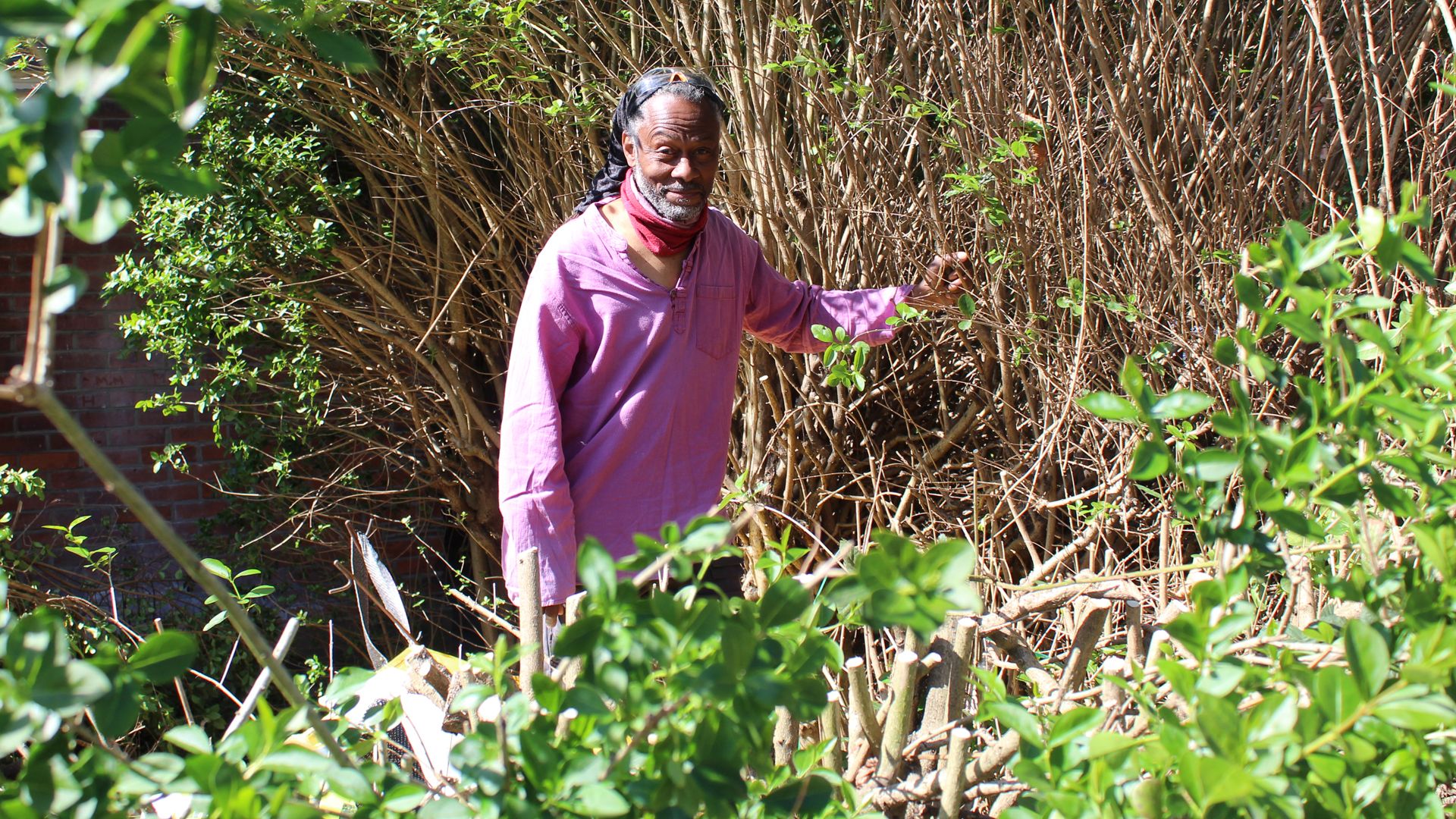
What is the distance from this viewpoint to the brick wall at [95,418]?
14.9 feet

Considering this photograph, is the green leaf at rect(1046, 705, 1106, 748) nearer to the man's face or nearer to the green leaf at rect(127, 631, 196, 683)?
the green leaf at rect(127, 631, 196, 683)

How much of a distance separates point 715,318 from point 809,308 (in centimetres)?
30

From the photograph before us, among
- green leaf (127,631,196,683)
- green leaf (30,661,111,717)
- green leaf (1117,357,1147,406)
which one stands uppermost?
green leaf (1117,357,1147,406)

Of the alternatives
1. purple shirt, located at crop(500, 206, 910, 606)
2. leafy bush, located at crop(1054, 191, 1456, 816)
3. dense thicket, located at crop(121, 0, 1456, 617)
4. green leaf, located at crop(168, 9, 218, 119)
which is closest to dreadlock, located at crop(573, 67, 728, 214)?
purple shirt, located at crop(500, 206, 910, 606)

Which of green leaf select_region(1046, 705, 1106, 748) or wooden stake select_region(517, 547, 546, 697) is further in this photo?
wooden stake select_region(517, 547, 546, 697)

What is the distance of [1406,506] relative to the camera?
95 centimetres

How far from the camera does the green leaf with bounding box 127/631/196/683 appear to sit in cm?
83

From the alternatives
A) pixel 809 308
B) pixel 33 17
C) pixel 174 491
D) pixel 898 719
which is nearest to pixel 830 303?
pixel 809 308

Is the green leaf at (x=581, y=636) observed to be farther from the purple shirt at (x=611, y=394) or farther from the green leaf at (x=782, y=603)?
the purple shirt at (x=611, y=394)

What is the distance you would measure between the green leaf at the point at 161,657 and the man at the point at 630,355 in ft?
5.15

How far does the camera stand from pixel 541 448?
95.7 inches

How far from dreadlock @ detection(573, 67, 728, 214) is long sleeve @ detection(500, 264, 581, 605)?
0.35 metres

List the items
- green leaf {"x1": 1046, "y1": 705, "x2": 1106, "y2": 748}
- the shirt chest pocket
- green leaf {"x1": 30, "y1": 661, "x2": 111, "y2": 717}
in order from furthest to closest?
the shirt chest pocket < green leaf {"x1": 1046, "y1": 705, "x2": 1106, "y2": 748} < green leaf {"x1": 30, "y1": 661, "x2": 111, "y2": 717}

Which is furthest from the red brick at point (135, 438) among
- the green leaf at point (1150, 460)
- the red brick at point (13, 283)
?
the green leaf at point (1150, 460)
